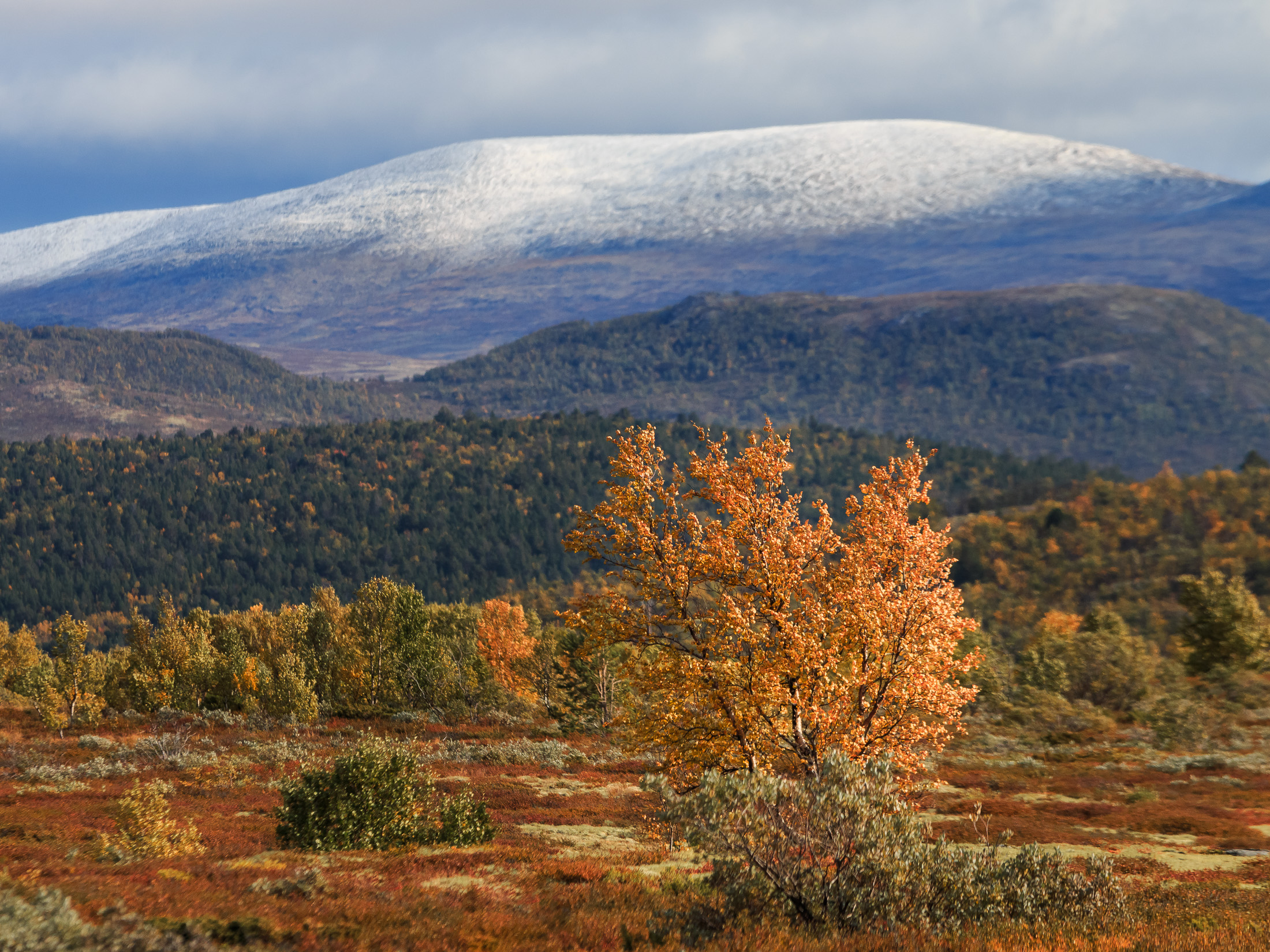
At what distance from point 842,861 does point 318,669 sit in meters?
81.0

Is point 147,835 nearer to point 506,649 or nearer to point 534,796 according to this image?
point 534,796

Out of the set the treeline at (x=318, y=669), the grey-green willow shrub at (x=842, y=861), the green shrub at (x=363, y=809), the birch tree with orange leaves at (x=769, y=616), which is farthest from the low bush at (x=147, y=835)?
the treeline at (x=318, y=669)

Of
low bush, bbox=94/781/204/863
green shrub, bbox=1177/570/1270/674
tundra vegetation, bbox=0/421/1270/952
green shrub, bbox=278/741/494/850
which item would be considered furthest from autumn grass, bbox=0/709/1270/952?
green shrub, bbox=1177/570/1270/674

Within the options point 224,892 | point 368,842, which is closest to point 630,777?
point 368,842

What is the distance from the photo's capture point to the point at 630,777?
185 ft

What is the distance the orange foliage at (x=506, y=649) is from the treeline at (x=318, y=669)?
0.34 m

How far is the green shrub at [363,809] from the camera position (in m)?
27.3

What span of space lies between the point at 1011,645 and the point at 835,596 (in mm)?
142126

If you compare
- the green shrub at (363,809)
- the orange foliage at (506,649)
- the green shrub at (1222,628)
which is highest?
the green shrub at (363,809)

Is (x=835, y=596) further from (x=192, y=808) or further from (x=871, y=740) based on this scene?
(x=192, y=808)

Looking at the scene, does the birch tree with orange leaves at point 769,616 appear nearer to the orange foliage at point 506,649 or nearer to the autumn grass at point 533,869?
the autumn grass at point 533,869

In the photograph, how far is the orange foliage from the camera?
4269 inches

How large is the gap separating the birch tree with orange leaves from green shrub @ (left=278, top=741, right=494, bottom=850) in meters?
7.91

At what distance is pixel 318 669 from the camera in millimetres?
89562
